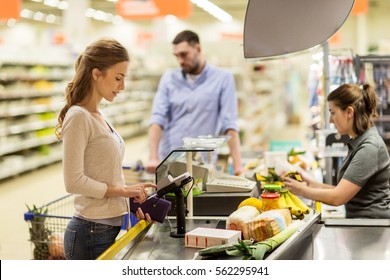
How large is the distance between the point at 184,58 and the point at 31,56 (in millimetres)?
8184

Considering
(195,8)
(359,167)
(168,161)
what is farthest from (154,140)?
(195,8)

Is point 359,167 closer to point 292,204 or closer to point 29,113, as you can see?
point 292,204

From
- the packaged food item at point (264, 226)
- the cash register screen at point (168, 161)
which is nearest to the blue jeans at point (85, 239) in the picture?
the cash register screen at point (168, 161)

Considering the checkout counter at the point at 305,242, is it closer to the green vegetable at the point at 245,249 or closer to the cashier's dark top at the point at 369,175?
the green vegetable at the point at 245,249

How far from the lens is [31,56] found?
11.9 meters

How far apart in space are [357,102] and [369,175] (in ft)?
1.26

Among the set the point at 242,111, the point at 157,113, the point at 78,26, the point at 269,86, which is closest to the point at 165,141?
the point at 157,113

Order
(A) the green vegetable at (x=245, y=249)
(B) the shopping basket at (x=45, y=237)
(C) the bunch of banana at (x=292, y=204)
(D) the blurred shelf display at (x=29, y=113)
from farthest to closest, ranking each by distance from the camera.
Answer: (D) the blurred shelf display at (x=29, y=113)
(B) the shopping basket at (x=45, y=237)
(C) the bunch of banana at (x=292, y=204)
(A) the green vegetable at (x=245, y=249)

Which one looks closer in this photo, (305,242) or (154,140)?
(305,242)

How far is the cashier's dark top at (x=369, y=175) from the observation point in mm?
2963

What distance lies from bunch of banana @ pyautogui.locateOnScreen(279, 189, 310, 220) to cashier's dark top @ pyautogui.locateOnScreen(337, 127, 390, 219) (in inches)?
10.7

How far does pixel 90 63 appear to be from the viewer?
245cm

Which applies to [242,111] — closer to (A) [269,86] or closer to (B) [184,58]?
(A) [269,86]

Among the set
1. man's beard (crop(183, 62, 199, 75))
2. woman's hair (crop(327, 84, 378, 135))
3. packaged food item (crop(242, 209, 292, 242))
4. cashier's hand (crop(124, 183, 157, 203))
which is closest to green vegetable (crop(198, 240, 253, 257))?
packaged food item (crop(242, 209, 292, 242))
